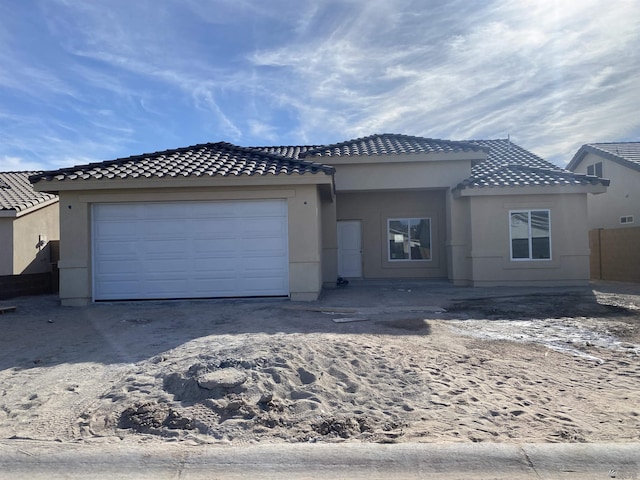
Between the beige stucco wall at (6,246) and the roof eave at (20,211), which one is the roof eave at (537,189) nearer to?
the roof eave at (20,211)

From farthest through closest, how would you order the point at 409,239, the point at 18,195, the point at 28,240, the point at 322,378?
the point at 409,239 → the point at 18,195 → the point at 28,240 → the point at 322,378

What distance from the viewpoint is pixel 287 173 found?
37.7ft

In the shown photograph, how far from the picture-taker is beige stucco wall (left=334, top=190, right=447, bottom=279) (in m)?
17.3

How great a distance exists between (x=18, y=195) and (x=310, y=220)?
1148cm

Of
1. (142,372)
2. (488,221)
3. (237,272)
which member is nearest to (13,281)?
(237,272)

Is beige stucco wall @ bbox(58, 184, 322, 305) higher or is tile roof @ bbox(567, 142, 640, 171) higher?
tile roof @ bbox(567, 142, 640, 171)

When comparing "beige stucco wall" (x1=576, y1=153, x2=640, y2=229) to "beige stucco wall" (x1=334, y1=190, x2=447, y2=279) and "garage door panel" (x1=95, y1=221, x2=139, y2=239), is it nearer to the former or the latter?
"beige stucco wall" (x1=334, y1=190, x2=447, y2=279)

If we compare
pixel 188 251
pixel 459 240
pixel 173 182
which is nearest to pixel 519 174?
pixel 459 240

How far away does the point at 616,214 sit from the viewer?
66.7 ft

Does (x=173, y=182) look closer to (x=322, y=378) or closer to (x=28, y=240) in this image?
(x=322, y=378)

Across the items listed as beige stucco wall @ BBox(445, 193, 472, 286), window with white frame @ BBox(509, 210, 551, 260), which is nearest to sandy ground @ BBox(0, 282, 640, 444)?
window with white frame @ BBox(509, 210, 551, 260)

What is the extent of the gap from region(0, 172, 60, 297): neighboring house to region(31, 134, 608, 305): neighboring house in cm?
478

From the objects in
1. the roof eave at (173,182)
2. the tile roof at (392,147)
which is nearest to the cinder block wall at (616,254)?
the tile roof at (392,147)

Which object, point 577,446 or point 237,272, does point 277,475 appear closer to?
point 577,446
